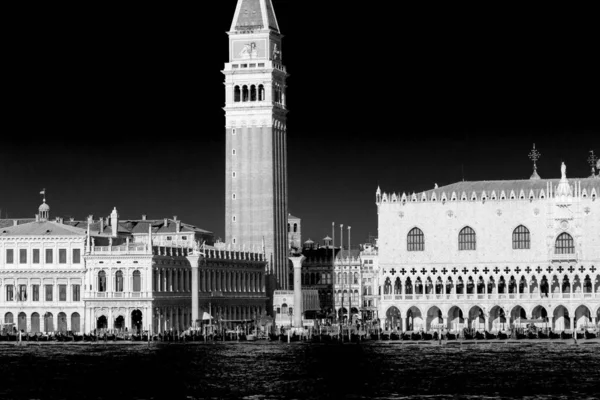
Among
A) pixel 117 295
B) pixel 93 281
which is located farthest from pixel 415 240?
pixel 93 281

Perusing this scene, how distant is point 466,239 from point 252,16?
29751 mm

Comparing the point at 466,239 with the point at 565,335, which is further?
the point at 466,239

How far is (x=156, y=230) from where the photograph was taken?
148m

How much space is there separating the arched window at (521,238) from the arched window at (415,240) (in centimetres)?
644

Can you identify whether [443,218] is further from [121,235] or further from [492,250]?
[121,235]

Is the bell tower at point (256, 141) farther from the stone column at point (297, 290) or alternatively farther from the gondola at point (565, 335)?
the gondola at point (565, 335)

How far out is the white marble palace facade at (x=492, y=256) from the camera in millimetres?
123562

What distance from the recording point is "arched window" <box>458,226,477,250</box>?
12662 centimetres

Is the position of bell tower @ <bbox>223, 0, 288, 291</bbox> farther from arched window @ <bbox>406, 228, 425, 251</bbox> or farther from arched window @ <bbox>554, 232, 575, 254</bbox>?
arched window @ <bbox>554, 232, 575, 254</bbox>

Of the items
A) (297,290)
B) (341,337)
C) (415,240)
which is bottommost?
(341,337)

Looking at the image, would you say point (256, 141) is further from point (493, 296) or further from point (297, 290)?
point (493, 296)

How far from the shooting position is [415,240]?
420 feet

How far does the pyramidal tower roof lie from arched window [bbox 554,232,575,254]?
1301 inches

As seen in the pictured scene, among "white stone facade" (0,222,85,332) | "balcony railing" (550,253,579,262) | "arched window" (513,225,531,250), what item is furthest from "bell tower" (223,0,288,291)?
"balcony railing" (550,253,579,262)
